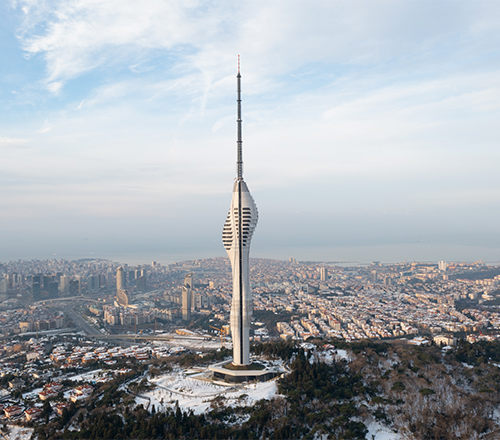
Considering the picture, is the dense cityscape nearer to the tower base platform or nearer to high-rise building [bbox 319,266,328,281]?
high-rise building [bbox 319,266,328,281]

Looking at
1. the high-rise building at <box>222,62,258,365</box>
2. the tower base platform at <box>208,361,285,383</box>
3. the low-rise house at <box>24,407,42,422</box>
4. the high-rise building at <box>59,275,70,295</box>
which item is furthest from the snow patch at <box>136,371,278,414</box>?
the high-rise building at <box>59,275,70,295</box>

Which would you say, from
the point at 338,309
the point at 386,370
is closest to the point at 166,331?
the point at 338,309

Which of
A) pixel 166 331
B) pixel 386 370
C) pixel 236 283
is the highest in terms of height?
pixel 236 283

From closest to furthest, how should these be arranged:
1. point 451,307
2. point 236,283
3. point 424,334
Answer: point 236,283 < point 424,334 < point 451,307

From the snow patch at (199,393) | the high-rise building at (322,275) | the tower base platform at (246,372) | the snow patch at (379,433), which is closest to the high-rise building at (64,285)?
the high-rise building at (322,275)

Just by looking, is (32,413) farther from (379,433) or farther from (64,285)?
(64,285)

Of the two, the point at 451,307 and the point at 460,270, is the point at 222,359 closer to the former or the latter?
the point at 451,307
